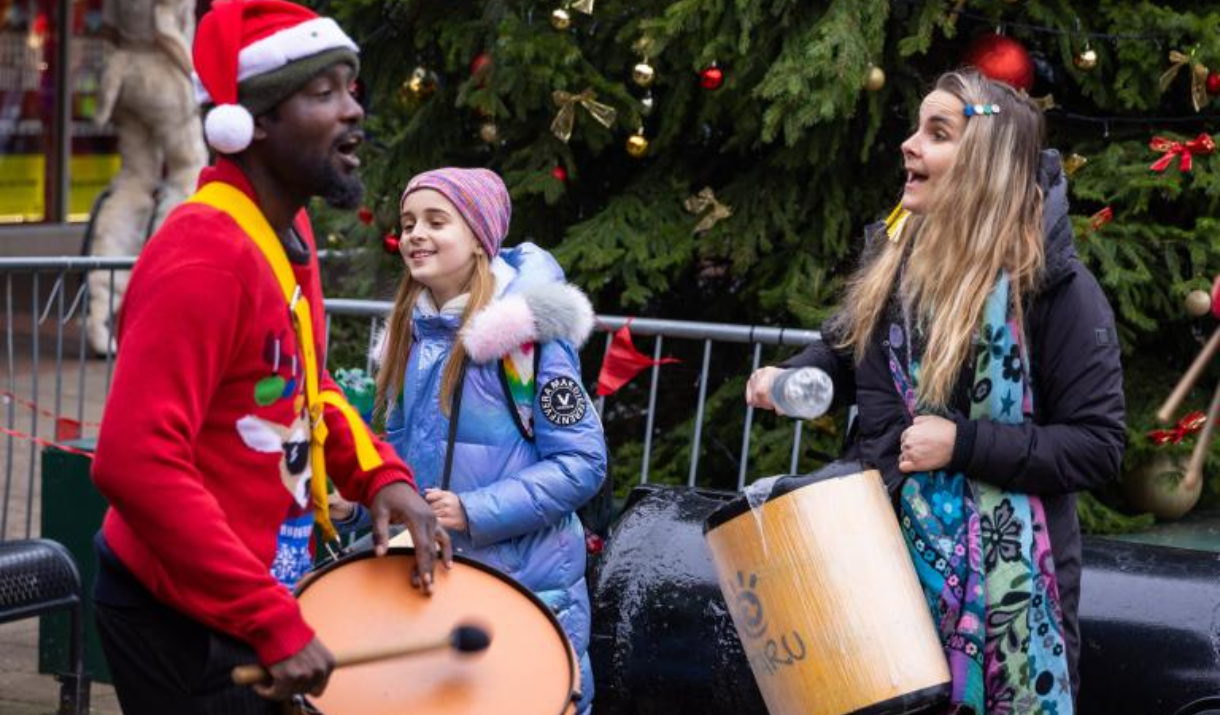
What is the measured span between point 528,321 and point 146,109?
1029 centimetres

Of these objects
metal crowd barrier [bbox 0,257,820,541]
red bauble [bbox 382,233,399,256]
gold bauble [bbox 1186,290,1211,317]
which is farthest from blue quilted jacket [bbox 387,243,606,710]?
red bauble [bbox 382,233,399,256]

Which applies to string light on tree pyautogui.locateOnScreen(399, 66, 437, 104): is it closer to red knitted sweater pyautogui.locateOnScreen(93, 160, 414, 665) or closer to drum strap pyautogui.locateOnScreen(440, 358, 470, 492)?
drum strap pyautogui.locateOnScreen(440, 358, 470, 492)

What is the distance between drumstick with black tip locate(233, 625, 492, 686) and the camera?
3.00 metres

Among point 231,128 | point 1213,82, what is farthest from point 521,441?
point 1213,82

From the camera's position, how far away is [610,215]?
6.79 metres

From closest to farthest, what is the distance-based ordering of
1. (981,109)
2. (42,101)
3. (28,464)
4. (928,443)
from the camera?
(928,443)
(981,109)
(28,464)
(42,101)

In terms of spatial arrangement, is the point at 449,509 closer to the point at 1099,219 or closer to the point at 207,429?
the point at 207,429

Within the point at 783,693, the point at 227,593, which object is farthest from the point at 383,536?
the point at 783,693

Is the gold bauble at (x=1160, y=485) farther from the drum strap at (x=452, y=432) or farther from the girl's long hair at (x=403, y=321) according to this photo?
the drum strap at (x=452, y=432)

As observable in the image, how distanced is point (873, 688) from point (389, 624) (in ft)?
3.31

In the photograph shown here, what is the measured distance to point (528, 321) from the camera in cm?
459

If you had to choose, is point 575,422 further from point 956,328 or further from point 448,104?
point 448,104

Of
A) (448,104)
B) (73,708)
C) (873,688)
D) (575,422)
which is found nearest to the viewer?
(873,688)

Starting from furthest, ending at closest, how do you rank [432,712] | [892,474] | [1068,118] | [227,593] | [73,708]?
[1068,118], [73,708], [892,474], [432,712], [227,593]
